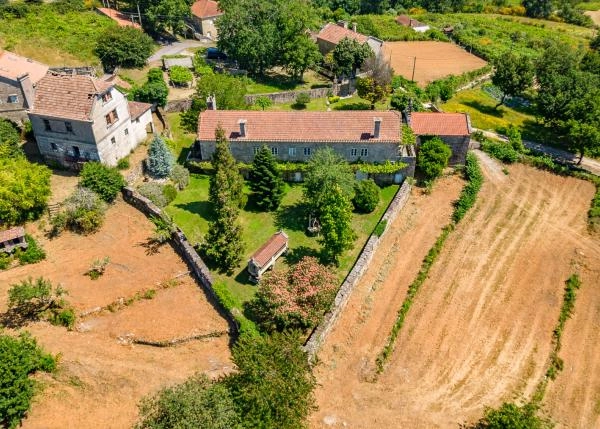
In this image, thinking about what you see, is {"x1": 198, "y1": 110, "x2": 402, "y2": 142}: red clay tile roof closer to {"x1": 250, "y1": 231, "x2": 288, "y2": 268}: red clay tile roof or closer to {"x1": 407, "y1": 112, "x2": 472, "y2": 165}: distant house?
{"x1": 407, "y1": 112, "x2": 472, "y2": 165}: distant house

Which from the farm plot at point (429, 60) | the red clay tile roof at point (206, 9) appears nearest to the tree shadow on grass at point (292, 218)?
the farm plot at point (429, 60)

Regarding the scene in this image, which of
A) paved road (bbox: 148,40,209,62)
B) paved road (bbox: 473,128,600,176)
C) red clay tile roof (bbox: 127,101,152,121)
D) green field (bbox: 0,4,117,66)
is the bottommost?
paved road (bbox: 473,128,600,176)

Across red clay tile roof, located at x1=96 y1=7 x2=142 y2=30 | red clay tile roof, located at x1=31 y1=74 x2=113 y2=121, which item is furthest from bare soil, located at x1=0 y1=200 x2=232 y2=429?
red clay tile roof, located at x1=96 y1=7 x2=142 y2=30

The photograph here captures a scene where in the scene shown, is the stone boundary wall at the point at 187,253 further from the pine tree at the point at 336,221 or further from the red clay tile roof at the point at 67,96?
the pine tree at the point at 336,221

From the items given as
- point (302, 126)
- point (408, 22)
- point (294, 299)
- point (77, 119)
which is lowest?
point (294, 299)

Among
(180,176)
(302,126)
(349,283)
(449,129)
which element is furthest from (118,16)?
(349,283)

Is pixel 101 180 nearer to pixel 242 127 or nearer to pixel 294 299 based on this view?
pixel 242 127
